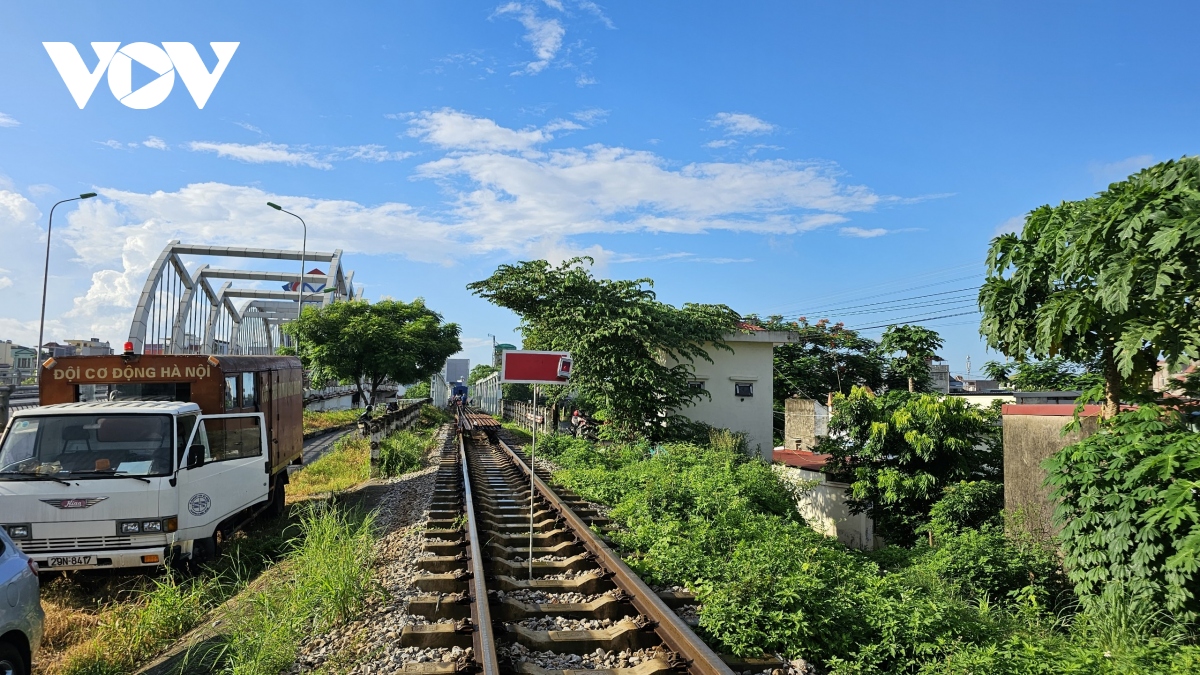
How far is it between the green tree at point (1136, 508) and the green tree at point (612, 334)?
11.1m

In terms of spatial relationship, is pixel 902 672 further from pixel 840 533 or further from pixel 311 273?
pixel 311 273

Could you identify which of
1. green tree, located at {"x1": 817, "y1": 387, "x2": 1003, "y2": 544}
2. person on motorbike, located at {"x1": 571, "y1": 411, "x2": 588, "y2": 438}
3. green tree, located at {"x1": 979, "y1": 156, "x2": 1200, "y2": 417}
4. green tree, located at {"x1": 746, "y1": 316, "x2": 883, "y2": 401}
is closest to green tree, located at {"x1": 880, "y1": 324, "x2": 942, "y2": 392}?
green tree, located at {"x1": 746, "y1": 316, "x2": 883, "y2": 401}

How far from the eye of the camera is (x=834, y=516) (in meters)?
14.1

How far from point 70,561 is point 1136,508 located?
32.8 ft

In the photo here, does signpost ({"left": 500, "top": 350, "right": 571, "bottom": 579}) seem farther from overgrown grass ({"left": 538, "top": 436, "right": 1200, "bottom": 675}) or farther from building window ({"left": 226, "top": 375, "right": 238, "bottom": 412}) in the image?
building window ({"left": 226, "top": 375, "right": 238, "bottom": 412})

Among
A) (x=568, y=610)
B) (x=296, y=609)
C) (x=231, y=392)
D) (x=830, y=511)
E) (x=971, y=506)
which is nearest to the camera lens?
(x=568, y=610)

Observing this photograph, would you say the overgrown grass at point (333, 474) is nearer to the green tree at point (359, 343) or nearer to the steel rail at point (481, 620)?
the steel rail at point (481, 620)

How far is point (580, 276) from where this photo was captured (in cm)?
1861

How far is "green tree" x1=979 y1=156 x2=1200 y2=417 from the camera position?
6.11 metres

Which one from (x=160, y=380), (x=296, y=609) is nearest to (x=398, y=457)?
(x=160, y=380)

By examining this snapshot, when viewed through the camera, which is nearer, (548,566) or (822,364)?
(548,566)

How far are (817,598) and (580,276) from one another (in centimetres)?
1407

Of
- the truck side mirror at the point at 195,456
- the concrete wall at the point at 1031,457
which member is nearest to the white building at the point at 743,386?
the concrete wall at the point at 1031,457

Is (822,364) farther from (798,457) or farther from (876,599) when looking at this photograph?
(876,599)
